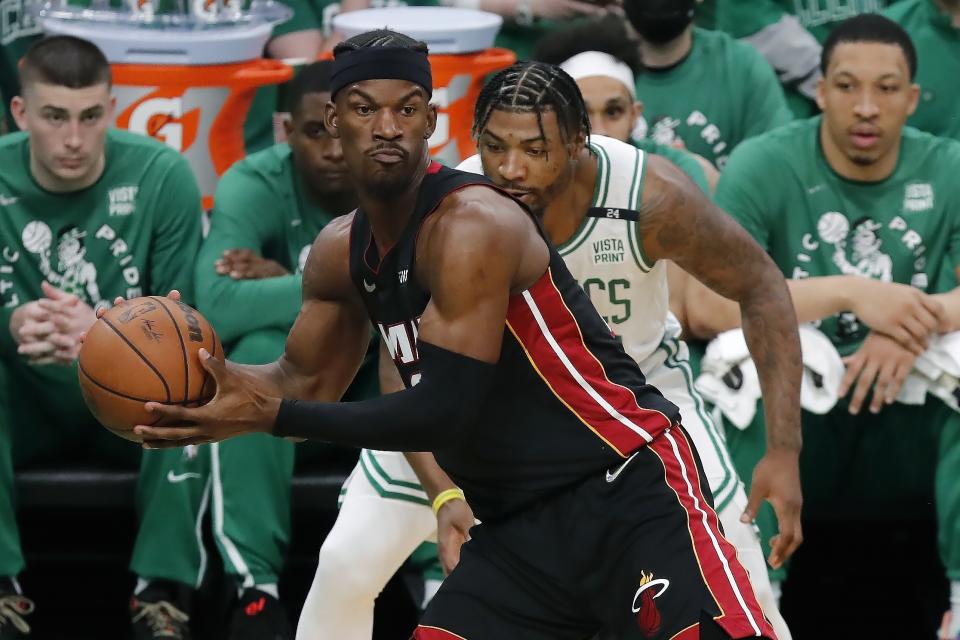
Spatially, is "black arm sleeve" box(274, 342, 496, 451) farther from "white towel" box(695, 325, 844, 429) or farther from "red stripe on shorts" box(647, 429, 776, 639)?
"white towel" box(695, 325, 844, 429)

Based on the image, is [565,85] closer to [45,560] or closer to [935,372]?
[935,372]

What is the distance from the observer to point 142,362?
3.10 m

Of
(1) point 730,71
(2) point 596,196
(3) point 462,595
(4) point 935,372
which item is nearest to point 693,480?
(3) point 462,595

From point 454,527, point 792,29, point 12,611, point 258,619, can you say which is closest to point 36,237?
point 12,611

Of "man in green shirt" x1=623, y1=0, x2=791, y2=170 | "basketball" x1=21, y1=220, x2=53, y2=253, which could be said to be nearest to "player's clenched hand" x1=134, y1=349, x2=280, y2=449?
"basketball" x1=21, y1=220, x2=53, y2=253

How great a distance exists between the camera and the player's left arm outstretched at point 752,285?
3863mm

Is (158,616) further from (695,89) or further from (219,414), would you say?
(695,89)

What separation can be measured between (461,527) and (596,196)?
823mm

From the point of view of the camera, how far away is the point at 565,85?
389 centimetres

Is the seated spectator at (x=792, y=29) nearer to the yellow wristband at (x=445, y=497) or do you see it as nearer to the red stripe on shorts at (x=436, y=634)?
the yellow wristband at (x=445, y=497)

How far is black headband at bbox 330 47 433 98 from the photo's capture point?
3.17 metres

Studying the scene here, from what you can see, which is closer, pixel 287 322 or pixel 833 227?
pixel 287 322

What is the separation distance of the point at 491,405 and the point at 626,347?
0.99 meters

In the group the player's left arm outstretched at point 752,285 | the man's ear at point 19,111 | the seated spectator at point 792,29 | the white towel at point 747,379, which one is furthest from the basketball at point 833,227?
the man's ear at point 19,111
